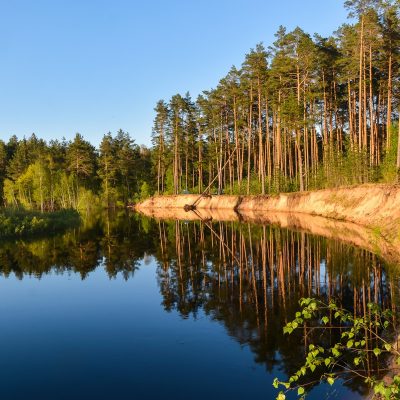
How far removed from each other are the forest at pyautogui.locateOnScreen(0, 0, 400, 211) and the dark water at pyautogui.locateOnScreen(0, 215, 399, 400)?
17.7m

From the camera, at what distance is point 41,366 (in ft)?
34.2

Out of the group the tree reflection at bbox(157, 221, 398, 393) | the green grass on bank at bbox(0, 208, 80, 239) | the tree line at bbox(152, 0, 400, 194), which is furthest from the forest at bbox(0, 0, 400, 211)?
the tree reflection at bbox(157, 221, 398, 393)

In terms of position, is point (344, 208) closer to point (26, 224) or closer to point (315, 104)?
point (315, 104)

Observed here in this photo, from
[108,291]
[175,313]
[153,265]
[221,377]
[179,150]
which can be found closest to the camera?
[221,377]

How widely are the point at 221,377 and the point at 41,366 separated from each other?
492cm

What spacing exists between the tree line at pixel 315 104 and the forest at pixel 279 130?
17 cm

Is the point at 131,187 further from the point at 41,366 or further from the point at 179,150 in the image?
the point at 41,366

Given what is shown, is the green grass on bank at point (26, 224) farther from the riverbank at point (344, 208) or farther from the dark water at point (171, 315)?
the riverbank at point (344, 208)

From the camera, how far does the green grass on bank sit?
131ft

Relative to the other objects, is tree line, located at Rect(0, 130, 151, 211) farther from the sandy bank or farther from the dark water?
the dark water

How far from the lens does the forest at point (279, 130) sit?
1594 inches

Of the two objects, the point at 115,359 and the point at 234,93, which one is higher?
the point at 234,93

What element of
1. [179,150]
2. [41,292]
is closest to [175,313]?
[41,292]

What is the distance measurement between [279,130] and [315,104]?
858cm
